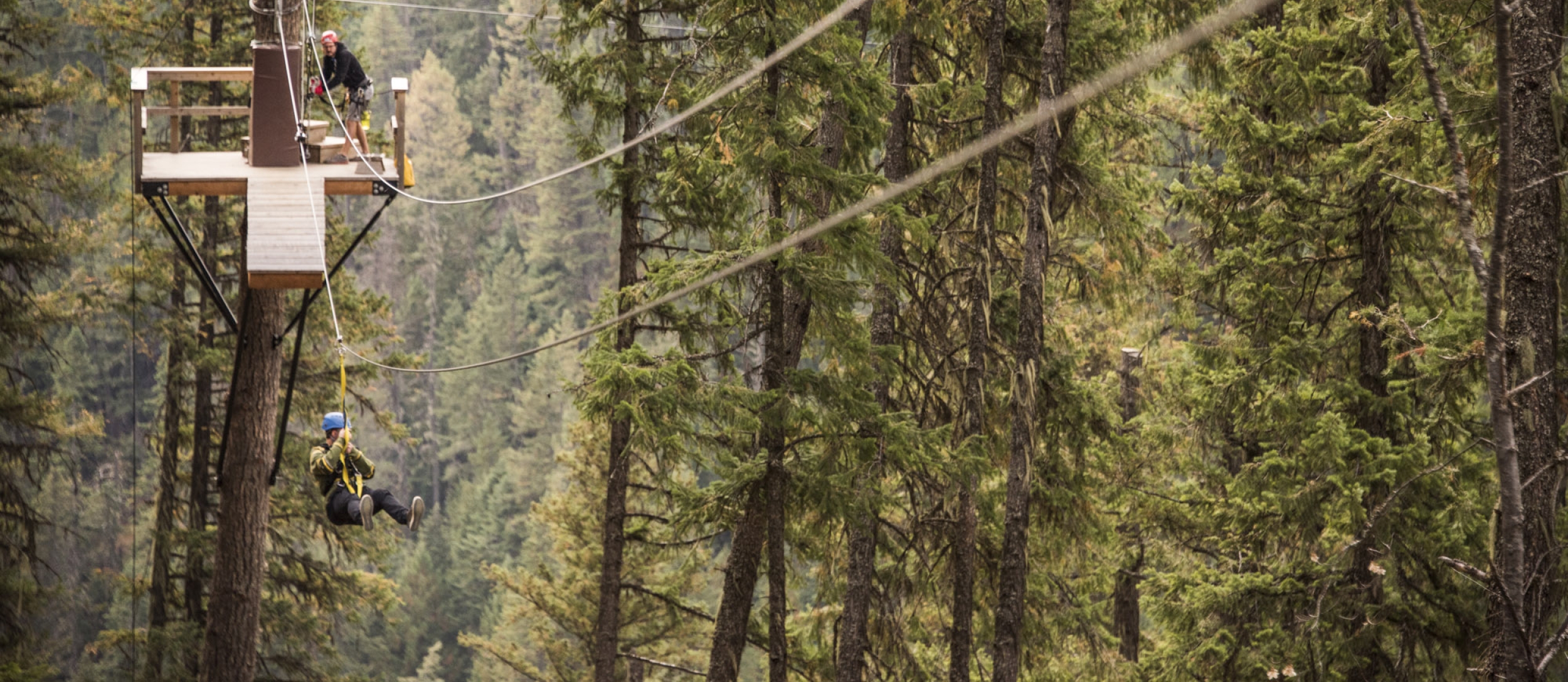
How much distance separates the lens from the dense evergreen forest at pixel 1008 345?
29.6 feet

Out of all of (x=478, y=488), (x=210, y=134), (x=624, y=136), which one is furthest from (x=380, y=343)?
(x=478, y=488)

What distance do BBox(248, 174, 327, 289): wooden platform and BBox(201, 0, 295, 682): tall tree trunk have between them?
60 cm

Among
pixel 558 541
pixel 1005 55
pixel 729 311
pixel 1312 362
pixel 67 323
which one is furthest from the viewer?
pixel 558 541

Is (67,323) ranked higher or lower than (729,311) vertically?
higher

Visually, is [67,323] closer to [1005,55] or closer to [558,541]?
[558,541]

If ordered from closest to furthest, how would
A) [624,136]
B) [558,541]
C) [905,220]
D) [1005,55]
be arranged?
[905,220], [1005,55], [624,136], [558,541]

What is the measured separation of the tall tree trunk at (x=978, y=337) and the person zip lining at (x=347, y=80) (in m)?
5.31

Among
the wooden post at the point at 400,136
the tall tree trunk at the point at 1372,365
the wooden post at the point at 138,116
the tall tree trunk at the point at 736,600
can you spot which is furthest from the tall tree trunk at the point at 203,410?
the tall tree trunk at the point at 1372,365

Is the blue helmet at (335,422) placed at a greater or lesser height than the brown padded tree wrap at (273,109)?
lesser

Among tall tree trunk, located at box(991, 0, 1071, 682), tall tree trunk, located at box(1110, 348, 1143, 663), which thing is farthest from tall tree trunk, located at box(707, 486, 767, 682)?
tall tree trunk, located at box(1110, 348, 1143, 663)

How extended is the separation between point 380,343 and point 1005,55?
9.45 m

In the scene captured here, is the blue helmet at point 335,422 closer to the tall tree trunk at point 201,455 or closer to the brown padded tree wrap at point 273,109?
the brown padded tree wrap at point 273,109

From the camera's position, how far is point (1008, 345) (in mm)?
12523

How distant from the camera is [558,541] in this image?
72.0ft
